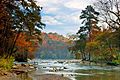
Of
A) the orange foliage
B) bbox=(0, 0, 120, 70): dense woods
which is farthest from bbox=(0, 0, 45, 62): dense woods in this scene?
the orange foliage

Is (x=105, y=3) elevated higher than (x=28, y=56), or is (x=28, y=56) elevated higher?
(x=105, y=3)

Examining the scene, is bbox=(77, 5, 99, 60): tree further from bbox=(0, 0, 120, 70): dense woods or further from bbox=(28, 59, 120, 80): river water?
bbox=(28, 59, 120, 80): river water

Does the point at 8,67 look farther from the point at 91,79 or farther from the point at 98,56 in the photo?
the point at 98,56

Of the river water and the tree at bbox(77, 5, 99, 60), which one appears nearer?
the river water

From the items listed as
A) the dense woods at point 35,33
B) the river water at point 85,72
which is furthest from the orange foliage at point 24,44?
the river water at point 85,72

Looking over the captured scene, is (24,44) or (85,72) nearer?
(85,72)

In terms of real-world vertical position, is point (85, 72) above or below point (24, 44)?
below

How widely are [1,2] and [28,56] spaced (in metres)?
52.0

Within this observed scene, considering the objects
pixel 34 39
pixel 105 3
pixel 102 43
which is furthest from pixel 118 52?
pixel 105 3

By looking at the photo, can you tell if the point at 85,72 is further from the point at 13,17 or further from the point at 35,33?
the point at 35,33

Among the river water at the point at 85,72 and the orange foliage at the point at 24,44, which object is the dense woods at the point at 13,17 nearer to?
the river water at the point at 85,72

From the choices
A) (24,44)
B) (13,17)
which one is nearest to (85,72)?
(13,17)

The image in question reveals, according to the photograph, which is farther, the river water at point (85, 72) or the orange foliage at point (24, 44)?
the orange foliage at point (24, 44)

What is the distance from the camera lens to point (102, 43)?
82062mm
